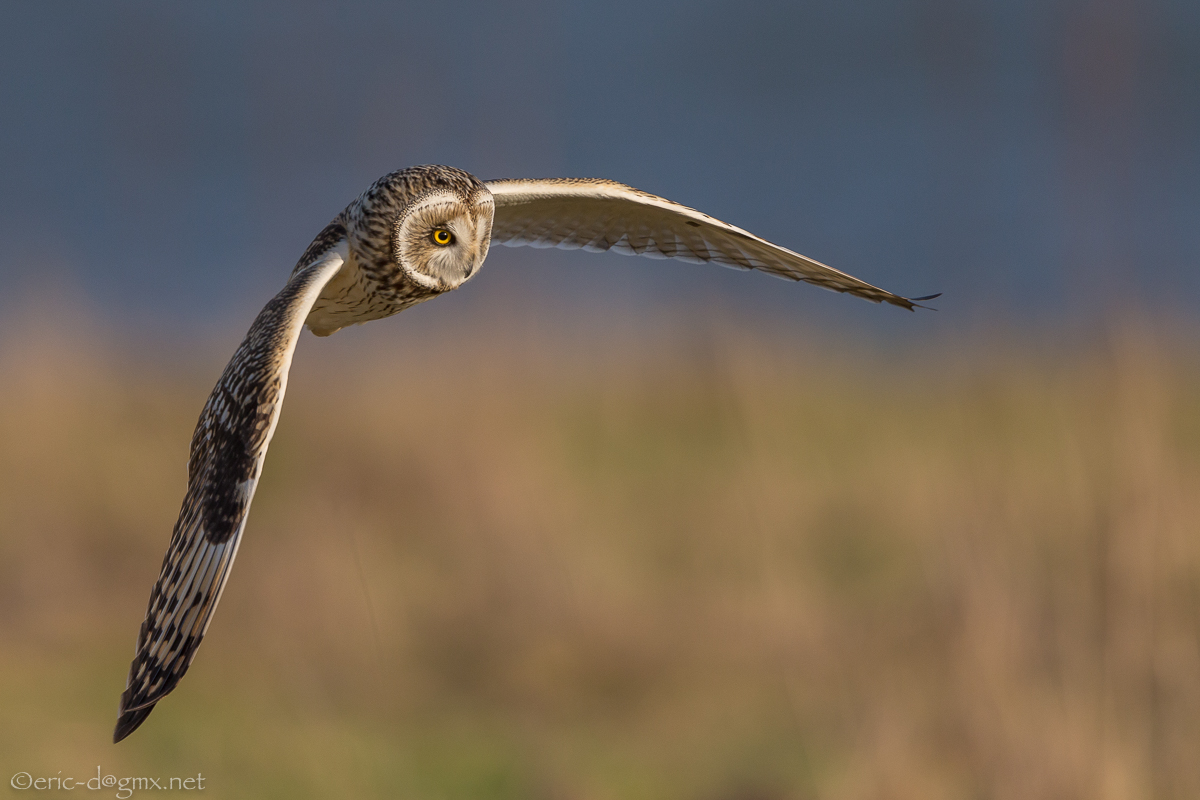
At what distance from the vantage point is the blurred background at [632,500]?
425 cm

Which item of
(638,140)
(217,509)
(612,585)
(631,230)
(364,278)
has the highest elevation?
(638,140)

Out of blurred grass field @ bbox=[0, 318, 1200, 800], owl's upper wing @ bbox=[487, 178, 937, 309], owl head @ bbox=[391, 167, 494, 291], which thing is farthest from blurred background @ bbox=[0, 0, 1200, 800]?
owl head @ bbox=[391, 167, 494, 291]

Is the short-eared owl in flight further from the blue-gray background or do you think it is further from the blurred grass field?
the blue-gray background

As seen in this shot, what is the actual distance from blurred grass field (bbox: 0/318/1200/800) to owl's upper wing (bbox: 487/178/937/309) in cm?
113

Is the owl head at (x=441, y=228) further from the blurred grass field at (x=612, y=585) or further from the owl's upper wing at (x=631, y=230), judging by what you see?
the blurred grass field at (x=612, y=585)

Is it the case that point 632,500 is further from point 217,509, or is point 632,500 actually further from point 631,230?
point 217,509

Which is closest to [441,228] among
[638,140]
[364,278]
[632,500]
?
[364,278]

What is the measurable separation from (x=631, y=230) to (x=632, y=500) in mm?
4504

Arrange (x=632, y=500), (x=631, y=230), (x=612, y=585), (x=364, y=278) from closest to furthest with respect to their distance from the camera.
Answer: (x=364, y=278) → (x=631, y=230) → (x=612, y=585) → (x=632, y=500)

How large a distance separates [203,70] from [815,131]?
13258mm

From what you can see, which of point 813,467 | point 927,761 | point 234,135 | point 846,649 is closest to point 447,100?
point 813,467

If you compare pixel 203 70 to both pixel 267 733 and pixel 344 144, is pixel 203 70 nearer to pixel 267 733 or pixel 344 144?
pixel 344 144

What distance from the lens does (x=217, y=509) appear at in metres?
2.41

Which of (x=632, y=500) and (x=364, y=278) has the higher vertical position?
(x=364, y=278)
